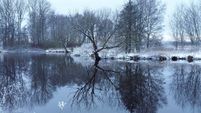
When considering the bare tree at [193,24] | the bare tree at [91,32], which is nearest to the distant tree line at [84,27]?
the bare tree at [91,32]

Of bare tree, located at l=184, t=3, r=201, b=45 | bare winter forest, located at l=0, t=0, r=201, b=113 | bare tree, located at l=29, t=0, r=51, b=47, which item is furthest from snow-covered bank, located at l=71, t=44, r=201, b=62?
bare tree, located at l=29, t=0, r=51, b=47

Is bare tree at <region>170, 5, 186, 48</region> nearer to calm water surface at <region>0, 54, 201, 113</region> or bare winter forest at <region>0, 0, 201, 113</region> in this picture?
bare winter forest at <region>0, 0, 201, 113</region>

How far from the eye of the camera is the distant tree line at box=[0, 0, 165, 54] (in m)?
42.8

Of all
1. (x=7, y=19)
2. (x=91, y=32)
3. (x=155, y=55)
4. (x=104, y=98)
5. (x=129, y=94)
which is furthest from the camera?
(x=7, y=19)

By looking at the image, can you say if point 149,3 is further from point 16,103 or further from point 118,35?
point 16,103

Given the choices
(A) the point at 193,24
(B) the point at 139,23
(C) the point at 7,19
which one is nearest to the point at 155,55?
(B) the point at 139,23

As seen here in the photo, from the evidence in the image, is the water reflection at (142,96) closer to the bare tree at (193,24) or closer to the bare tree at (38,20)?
the bare tree at (193,24)

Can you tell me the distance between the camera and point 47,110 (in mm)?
10211

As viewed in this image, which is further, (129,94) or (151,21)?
(151,21)

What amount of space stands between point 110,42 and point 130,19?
448 cm

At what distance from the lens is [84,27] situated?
43000 millimetres

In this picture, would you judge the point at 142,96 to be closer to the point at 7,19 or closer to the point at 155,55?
the point at 155,55

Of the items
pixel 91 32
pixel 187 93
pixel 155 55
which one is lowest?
pixel 187 93

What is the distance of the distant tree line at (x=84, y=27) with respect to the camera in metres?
42.8
